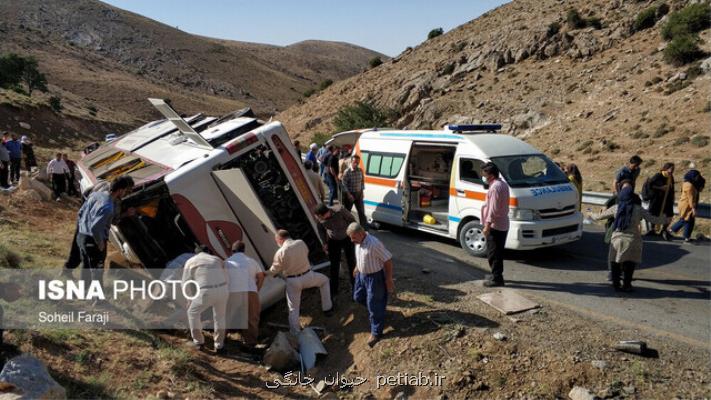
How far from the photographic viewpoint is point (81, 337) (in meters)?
6.07

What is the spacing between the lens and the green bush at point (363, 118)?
1561 inches

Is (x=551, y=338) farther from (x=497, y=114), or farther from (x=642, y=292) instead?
(x=497, y=114)

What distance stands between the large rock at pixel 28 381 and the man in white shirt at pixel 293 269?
2752mm

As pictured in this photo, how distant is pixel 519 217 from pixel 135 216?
5.91 meters

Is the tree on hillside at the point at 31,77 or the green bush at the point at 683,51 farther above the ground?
the tree on hillside at the point at 31,77

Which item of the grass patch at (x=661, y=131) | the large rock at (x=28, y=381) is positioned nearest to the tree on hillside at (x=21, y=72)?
the grass patch at (x=661, y=131)

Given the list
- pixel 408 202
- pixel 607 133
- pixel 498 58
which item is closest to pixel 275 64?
pixel 498 58

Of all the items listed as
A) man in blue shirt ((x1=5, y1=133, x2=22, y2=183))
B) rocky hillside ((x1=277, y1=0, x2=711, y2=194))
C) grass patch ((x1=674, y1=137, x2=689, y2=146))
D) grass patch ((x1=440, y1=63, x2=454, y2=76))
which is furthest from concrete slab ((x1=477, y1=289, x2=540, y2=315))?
grass patch ((x1=440, y1=63, x2=454, y2=76))

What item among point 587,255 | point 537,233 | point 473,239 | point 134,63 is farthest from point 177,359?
point 134,63

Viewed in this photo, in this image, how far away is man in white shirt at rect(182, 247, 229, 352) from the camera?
20.3 ft

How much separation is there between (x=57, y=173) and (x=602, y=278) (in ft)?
46.3

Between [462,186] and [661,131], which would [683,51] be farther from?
[462,186]

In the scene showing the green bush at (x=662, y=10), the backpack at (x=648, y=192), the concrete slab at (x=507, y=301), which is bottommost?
the concrete slab at (x=507, y=301)

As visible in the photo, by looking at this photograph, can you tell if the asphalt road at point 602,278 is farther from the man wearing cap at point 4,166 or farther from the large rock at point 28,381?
the man wearing cap at point 4,166
